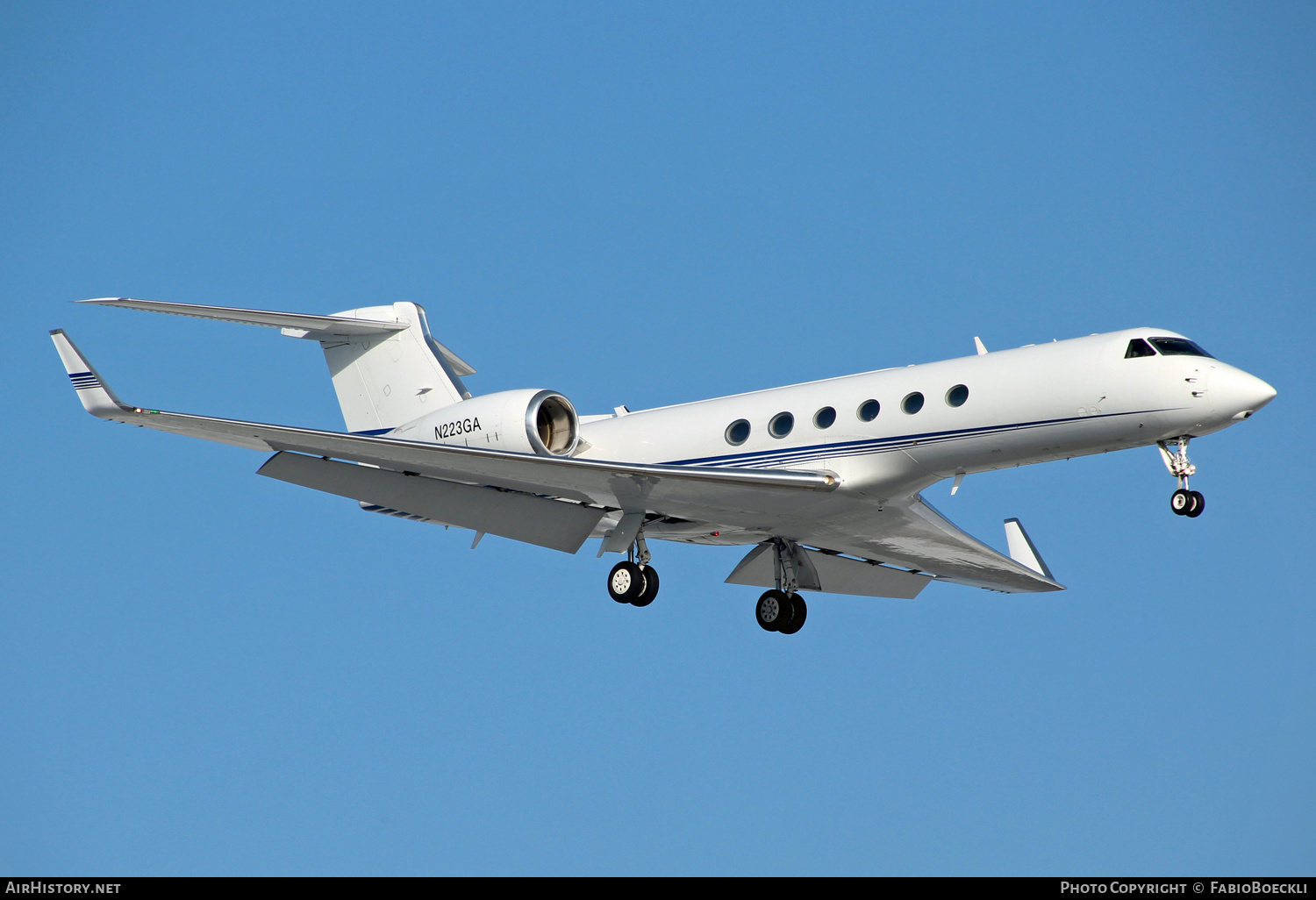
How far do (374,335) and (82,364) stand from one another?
15.9 feet

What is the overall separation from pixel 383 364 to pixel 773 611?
6833 millimetres

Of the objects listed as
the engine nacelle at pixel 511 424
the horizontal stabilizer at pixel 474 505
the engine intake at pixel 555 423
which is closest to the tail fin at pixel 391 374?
the engine nacelle at pixel 511 424

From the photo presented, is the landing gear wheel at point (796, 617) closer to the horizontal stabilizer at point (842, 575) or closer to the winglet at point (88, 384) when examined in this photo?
the horizontal stabilizer at point (842, 575)

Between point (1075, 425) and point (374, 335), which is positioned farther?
point (374, 335)

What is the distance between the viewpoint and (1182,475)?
1462 centimetres

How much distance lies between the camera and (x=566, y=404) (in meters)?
17.6

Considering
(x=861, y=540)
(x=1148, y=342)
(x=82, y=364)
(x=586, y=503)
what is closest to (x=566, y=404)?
(x=586, y=503)

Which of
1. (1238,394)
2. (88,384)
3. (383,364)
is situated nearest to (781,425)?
(1238,394)

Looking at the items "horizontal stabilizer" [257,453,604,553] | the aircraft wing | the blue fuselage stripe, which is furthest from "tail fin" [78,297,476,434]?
the aircraft wing

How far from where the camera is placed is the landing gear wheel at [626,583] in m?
17.2

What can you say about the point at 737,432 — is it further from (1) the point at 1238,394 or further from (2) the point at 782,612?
(1) the point at 1238,394

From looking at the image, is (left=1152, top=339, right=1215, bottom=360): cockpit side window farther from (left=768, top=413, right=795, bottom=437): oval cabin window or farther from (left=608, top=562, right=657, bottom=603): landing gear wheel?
(left=608, top=562, right=657, bottom=603): landing gear wheel

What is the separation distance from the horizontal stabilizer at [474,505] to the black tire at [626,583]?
1055 millimetres
